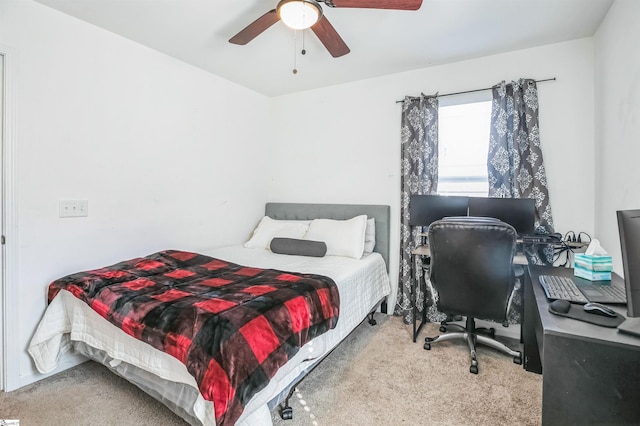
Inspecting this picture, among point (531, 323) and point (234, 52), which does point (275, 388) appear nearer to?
point (531, 323)

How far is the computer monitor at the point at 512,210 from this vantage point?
8.22ft

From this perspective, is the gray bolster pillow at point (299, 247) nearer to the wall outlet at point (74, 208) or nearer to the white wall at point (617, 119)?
the wall outlet at point (74, 208)

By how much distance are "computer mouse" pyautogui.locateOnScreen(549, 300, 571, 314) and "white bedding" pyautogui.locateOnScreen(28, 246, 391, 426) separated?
1.21m

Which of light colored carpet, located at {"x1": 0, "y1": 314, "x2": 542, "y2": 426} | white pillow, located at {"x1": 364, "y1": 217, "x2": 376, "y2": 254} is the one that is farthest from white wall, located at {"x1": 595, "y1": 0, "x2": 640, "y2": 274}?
white pillow, located at {"x1": 364, "y1": 217, "x2": 376, "y2": 254}

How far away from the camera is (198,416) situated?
52.2 inches

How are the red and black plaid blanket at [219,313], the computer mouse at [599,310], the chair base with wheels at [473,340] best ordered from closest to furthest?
the computer mouse at [599,310]
the red and black plaid blanket at [219,313]
the chair base with wheels at [473,340]

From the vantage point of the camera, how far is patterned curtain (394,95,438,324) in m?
3.00

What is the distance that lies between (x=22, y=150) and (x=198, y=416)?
6.63 ft

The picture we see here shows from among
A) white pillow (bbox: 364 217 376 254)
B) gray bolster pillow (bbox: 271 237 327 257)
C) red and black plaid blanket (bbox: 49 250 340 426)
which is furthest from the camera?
white pillow (bbox: 364 217 376 254)

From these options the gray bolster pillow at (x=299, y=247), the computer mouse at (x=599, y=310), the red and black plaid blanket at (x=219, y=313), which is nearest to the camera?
the computer mouse at (x=599, y=310)

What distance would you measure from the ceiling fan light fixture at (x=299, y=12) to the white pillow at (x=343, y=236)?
5.83 ft

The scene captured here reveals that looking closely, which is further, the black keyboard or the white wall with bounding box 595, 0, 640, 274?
the white wall with bounding box 595, 0, 640, 274

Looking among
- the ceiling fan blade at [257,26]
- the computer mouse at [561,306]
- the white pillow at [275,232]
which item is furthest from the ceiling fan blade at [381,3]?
the white pillow at [275,232]

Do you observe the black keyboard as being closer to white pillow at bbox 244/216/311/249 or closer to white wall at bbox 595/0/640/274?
white wall at bbox 595/0/640/274
